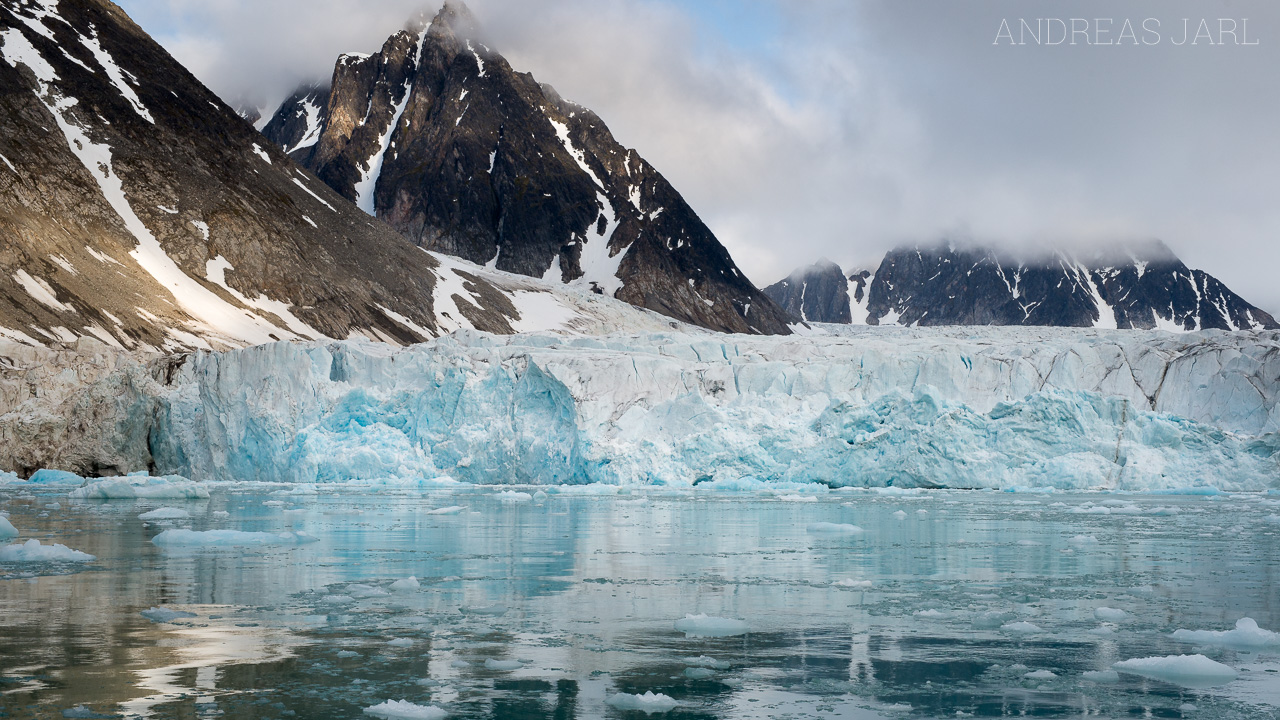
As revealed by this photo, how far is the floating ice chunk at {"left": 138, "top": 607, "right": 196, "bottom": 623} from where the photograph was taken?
6230mm

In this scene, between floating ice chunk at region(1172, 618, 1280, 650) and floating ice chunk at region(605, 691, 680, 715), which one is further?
floating ice chunk at region(1172, 618, 1280, 650)

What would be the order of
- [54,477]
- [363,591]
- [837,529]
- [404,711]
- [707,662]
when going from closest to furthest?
[404,711], [707,662], [363,591], [837,529], [54,477]

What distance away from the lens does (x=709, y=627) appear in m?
6.20

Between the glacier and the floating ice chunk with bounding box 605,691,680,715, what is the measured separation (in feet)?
59.2

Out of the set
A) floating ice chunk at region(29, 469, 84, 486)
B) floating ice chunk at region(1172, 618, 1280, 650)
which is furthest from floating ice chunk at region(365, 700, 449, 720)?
floating ice chunk at region(29, 469, 84, 486)

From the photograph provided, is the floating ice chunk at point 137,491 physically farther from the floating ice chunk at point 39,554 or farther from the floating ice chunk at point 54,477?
the floating ice chunk at point 39,554

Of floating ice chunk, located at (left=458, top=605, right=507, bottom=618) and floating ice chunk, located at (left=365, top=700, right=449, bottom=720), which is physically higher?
floating ice chunk, located at (left=458, top=605, right=507, bottom=618)

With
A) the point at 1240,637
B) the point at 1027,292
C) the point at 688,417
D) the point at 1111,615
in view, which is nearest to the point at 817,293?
the point at 1027,292

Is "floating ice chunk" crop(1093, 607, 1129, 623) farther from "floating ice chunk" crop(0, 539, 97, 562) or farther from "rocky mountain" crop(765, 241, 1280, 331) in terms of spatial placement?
"rocky mountain" crop(765, 241, 1280, 331)

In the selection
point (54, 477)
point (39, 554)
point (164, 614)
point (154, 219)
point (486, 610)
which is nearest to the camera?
point (164, 614)

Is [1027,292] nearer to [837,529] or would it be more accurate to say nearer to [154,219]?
[154,219]

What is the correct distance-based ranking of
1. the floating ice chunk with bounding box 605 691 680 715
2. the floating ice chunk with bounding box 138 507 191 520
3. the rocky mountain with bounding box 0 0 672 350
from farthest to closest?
the rocky mountain with bounding box 0 0 672 350 < the floating ice chunk with bounding box 138 507 191 520 < the floating ice chunk with bounding box 605 691 680 715

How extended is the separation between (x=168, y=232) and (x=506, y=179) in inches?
1999

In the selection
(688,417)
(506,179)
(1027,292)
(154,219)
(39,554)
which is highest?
(506,179)
